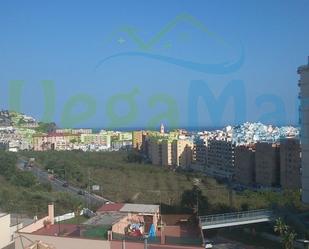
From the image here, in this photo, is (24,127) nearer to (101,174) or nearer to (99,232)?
(101,174)

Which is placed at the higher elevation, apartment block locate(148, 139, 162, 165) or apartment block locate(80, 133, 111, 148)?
apartment block locate(80, 133, 111, 148)

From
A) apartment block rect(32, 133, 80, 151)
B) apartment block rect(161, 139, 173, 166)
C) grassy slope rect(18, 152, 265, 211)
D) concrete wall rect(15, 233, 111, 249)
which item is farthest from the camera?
apartment block rect(32, 133, 80, 151)

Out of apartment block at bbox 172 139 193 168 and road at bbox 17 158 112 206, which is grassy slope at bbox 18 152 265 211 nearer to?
road at bbox 17 158 112 206

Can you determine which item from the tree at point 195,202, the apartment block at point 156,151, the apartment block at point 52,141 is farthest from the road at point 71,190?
the apartment block at point 52,141

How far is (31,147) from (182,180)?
11.3 meters

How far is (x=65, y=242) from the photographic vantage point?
361 cm

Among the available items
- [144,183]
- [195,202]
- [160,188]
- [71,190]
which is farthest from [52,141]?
[195,202]

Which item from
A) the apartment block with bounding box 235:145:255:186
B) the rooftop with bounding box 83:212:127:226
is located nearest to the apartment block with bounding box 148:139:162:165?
the apartment block with bounding box 235:145:255:186

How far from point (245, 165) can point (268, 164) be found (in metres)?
1.12

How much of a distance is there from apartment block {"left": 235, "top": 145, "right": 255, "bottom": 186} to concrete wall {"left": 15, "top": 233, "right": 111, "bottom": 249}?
935cm

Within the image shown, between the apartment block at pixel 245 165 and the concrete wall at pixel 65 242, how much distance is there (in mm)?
9350

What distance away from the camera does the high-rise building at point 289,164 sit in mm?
10711

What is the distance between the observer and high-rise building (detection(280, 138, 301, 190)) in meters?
10.7

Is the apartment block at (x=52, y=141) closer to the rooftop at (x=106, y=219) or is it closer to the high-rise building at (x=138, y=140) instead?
the high-rise building at (x=138, y=140)
